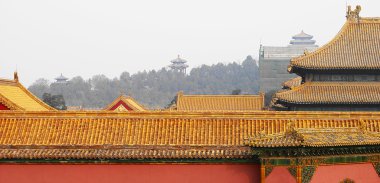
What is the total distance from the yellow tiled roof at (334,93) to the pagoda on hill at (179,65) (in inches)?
5087

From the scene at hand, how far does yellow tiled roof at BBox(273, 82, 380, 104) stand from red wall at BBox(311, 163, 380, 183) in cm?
1353

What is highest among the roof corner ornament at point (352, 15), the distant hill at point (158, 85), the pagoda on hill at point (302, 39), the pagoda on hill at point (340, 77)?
the pagoda on hill at point (302, 39)

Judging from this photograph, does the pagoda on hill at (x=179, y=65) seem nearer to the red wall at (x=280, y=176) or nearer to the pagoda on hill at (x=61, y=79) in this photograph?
the pagoda on hill at (x=61, y=79)

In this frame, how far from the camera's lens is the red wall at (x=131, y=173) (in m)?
19.9

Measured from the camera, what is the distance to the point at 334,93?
111 feet

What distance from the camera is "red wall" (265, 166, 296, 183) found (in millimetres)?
18766

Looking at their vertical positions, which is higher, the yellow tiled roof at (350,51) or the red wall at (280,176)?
the yellow tiled roof at (350,51)

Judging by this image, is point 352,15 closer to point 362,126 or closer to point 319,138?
point 362,126

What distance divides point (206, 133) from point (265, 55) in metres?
81.8

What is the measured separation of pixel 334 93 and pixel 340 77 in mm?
1128

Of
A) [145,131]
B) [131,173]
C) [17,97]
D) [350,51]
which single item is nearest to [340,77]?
[350,51]

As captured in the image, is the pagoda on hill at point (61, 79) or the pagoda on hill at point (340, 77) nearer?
the pagoda on hill at point (340, 77)

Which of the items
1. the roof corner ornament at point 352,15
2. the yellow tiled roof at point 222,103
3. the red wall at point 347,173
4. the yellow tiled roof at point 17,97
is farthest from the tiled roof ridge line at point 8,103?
the yellow tiled roof at point 222,103

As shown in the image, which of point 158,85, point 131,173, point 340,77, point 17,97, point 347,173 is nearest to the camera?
point 347,173
